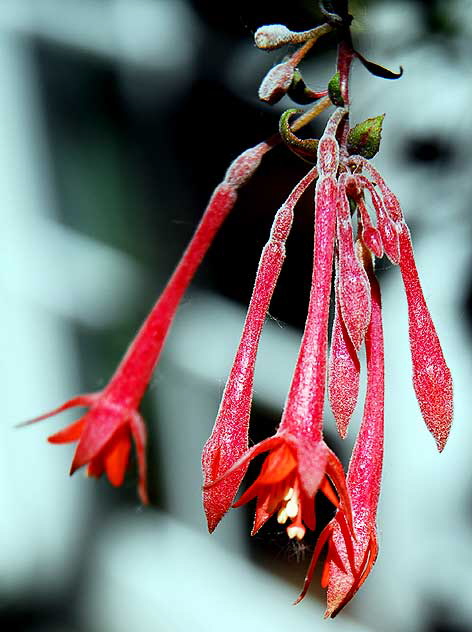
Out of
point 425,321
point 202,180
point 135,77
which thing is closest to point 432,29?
point 425,321

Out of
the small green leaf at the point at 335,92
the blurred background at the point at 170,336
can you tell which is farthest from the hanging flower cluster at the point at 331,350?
the blurred background at the point at 170,336

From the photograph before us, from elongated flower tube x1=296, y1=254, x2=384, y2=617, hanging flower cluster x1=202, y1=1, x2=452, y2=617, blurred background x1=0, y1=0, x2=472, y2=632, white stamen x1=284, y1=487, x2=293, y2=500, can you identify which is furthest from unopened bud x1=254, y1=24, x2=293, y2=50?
blurred background x1=0, y1=0, x2=472, y2=632

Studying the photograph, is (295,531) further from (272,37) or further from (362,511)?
(272,37)

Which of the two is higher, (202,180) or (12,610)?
(202,180)

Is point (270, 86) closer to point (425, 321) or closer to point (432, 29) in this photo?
point (425, 321)

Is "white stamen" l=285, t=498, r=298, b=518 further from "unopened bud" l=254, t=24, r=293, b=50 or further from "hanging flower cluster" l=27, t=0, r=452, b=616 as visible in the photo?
"unopened bud" l=254, t=24, r=293, b=50

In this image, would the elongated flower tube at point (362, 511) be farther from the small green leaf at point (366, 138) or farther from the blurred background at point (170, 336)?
the blurred background at point (170, 336)

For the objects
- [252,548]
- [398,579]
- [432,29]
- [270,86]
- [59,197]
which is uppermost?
[432,29]
